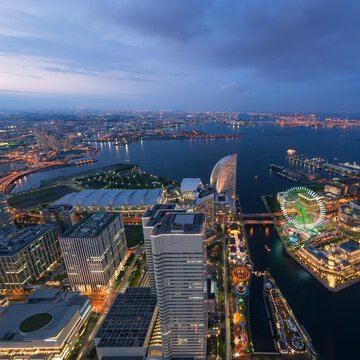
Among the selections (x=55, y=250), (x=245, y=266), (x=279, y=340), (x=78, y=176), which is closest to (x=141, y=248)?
(x=55, y=250)

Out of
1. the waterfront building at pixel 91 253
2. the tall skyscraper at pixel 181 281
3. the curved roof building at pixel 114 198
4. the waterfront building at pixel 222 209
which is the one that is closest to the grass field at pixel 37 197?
the curved roof building at pixel 114 198

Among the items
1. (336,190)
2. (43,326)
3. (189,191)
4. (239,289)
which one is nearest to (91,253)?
(43,326)

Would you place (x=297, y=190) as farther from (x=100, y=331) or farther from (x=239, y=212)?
(x=100, y=331)

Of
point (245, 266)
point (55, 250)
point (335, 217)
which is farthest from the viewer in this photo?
point (335, 217)

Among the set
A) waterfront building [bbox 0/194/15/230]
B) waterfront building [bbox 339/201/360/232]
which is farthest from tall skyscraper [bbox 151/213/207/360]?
waterfront building [bbox 0/194/15/230]

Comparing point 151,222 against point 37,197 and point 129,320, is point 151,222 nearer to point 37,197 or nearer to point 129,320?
point 129,320

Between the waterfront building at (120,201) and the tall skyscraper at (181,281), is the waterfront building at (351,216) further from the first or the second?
the waterfront building at (120,201)
